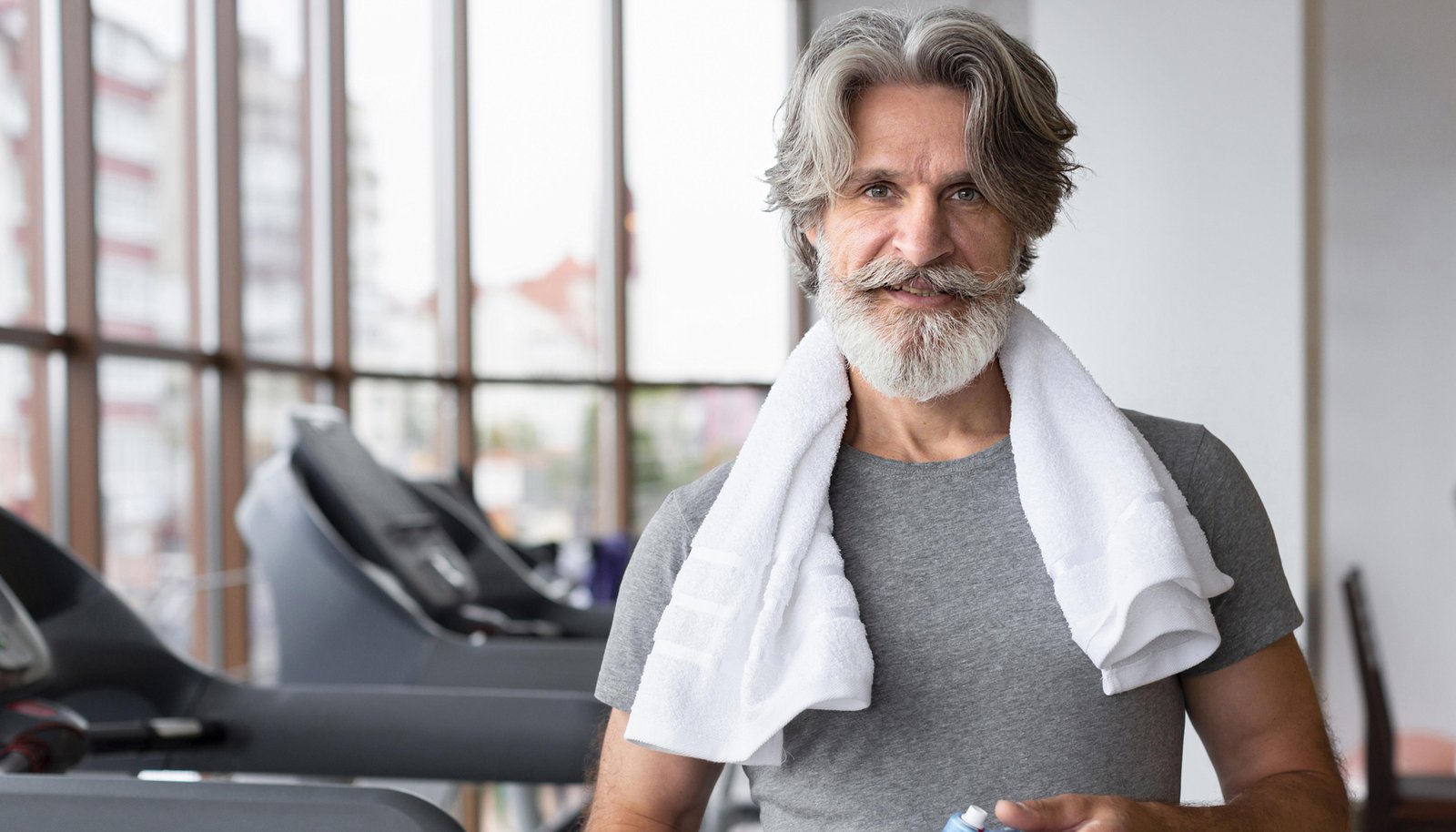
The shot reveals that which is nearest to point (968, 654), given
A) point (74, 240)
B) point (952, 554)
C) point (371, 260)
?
point (952, 554)

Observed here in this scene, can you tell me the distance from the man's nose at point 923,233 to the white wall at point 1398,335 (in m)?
4.02

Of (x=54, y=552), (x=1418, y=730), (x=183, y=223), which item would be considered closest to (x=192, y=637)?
(x=183, y=223)

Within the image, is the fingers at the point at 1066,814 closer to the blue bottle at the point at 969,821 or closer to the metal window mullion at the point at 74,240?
the blue bottle at the point at 969,821

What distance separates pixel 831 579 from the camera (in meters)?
1.16

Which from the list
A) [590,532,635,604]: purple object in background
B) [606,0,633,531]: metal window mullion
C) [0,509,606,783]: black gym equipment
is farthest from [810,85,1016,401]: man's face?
[606,0,633,531]: metal window mullion

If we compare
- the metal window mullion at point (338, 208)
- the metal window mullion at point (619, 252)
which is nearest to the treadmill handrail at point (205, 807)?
the metal window mullion at point (338, 208)

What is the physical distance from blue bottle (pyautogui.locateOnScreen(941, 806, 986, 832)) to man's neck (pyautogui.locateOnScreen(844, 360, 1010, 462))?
0.38 meters

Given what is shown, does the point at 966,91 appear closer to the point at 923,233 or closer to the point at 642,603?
the point at 923,233

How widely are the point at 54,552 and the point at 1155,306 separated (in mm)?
1514

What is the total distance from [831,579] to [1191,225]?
60cm

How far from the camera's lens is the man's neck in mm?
1266

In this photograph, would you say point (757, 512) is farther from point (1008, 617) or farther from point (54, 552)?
point (54, 552)

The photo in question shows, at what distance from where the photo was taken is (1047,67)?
4.10ft

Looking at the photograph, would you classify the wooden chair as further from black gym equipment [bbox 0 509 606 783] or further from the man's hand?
the man's hand
